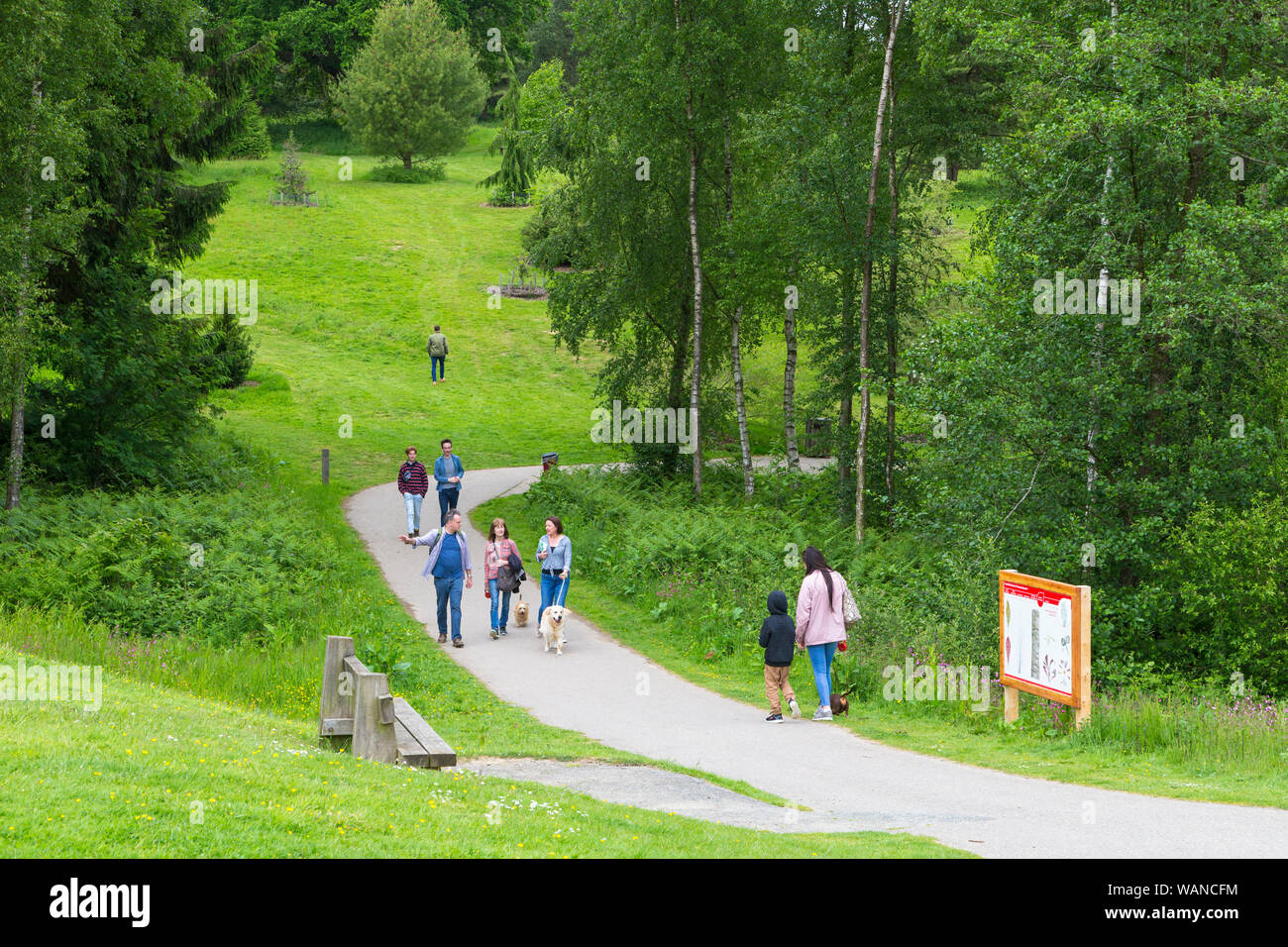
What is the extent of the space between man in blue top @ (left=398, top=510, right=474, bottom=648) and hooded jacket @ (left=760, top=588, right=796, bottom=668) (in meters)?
4.84

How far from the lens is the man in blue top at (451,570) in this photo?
16.7 m

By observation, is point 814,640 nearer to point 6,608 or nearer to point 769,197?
point 6,608

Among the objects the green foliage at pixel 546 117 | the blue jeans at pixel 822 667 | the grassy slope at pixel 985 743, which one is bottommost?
the grassy slope at pixel 985 743

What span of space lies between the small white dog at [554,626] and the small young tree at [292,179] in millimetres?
56326

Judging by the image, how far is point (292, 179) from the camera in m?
68.0

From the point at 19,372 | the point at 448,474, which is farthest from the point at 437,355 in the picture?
the point at 19,372

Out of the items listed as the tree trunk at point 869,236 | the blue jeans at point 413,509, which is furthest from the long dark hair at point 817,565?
the blue jeans at point 413,509

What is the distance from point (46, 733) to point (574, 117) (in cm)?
2389

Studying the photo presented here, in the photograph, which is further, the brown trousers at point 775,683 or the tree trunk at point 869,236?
the tree trunk at point 869,236

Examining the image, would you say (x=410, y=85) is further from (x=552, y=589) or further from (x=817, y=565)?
(x=817, y=565)

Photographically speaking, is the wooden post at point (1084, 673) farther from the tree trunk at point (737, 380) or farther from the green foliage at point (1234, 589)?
the tree trunk at point (737, 380)

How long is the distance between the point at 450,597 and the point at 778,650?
5517 mm

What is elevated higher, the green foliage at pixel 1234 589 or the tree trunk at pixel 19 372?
the tree trunk at pixel 19 372
